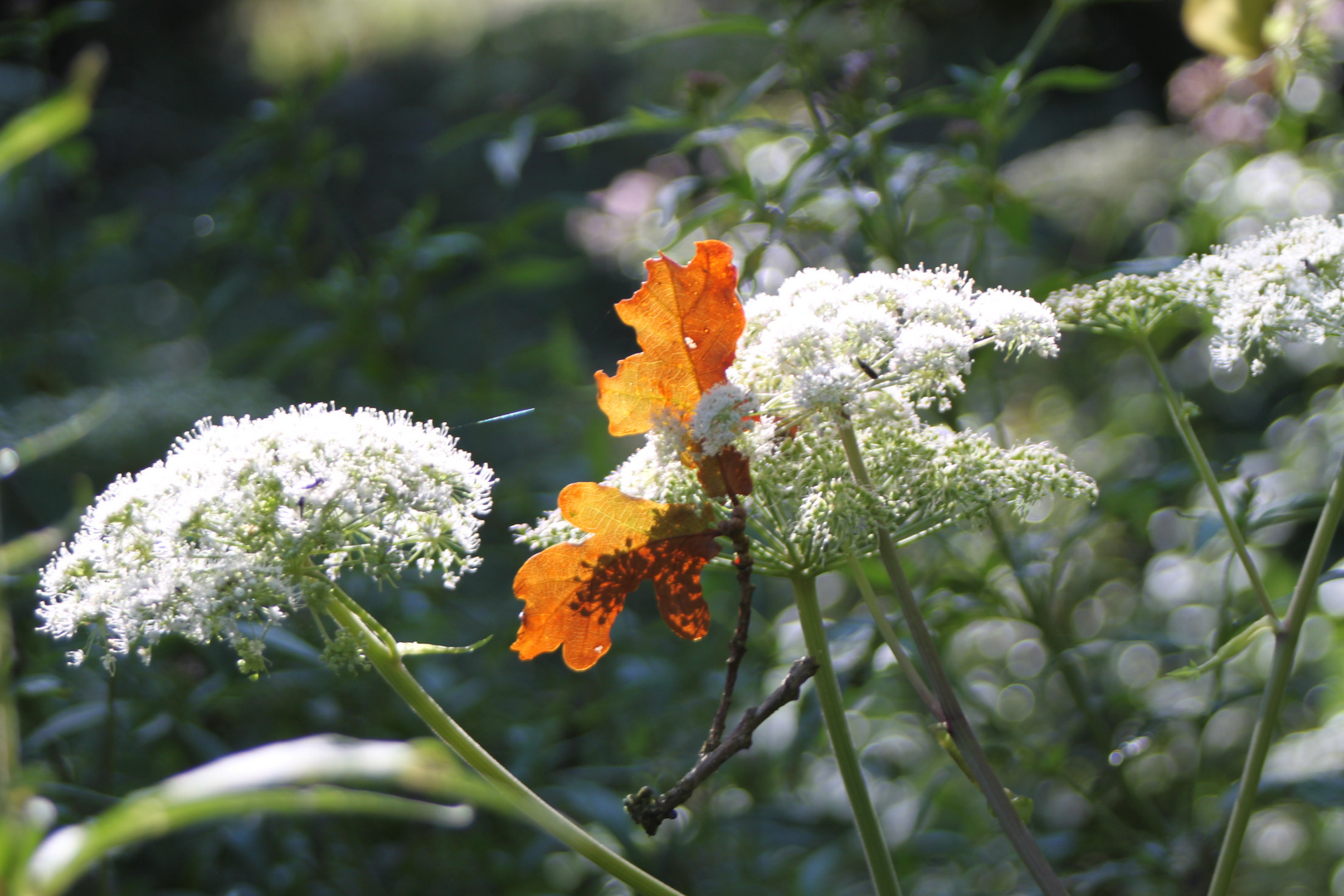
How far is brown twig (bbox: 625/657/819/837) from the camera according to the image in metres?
0.65

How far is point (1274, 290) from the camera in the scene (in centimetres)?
84

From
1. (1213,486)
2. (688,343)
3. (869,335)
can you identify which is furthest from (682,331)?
(1213,486)

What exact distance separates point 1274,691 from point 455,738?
0.61 m

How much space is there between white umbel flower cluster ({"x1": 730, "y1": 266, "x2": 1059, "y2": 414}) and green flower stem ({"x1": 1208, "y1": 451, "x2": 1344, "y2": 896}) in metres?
0.25

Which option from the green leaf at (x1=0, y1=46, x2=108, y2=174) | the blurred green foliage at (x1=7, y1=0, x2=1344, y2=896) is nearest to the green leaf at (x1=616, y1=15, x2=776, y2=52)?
the blurred green foliage at (x1=7, y1=0, x2=1344, y2=896)

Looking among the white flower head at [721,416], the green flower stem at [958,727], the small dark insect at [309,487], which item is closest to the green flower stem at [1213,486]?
the green flower stem at [958,727]

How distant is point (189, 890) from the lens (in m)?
1.51

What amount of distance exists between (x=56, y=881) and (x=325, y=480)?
42cm

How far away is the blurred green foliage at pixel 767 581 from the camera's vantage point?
4.67 feet

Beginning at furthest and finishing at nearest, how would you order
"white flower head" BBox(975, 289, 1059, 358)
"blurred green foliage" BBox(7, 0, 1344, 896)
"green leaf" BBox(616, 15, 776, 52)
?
"blurred green foliage" BBox(7, 0, 1344, 896) → "green leaf" BBox(616, 15, 776, 52) → "white flower head" BBox(975, 289, 1059, 358)

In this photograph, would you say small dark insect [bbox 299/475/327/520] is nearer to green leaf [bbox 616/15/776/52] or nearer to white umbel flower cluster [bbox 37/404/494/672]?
white umbel flower cluster [bbox 37/404/494/672]

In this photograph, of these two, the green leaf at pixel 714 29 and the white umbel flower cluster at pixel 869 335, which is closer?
the white umbel flower cluster at pixel 869 335

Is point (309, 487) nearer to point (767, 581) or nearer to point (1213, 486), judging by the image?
point (1213, 486)

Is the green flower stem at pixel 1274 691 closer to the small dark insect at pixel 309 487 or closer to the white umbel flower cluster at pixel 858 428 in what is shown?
the white umbel flower cluster at pixel 858 428
